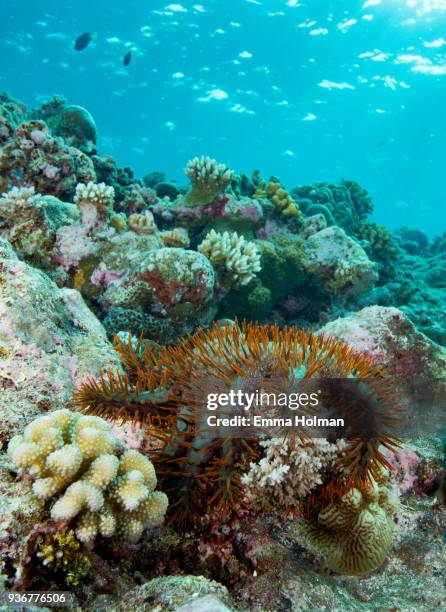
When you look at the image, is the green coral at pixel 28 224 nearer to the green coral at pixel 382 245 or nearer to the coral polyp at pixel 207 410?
the coral polyp at pixel 207 410

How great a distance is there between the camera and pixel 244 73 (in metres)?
46.3

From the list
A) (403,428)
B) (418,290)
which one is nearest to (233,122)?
(418,290)

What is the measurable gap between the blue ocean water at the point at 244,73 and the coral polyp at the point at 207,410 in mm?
42255

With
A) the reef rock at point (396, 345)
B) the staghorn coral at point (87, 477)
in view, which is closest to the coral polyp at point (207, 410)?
the staghorn coral at point (87, 477)

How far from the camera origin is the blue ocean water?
37.6m

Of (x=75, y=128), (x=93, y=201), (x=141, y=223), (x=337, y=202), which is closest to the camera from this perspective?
(x=93, y=201)

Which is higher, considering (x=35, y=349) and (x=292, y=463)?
(x=35, y=349)

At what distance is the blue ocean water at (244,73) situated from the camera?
37.6 meters

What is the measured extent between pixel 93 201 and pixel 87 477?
5348 mm

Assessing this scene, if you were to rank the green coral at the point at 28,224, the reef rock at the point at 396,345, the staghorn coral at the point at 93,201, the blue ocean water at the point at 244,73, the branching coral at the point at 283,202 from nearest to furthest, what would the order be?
the reef rock at the point at 396,345, the green coral at the point at 28,224, the staghorn coral at the point at 93,201, the branching coral at the point at 283,202, the blue ocean water at the point at 244,73

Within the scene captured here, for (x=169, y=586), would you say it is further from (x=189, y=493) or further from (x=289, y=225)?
(x=289, y=225)

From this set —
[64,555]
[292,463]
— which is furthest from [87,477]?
[292,463]

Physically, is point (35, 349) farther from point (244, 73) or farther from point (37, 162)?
point (244, 73)

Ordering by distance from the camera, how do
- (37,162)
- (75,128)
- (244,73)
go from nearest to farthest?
(37,162) → (75,128) → (244,73)
